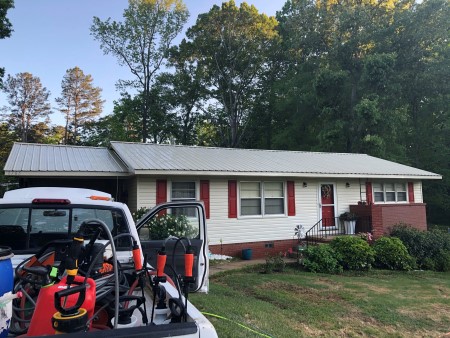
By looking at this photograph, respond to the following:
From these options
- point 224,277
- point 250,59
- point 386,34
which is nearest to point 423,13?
point 386,34

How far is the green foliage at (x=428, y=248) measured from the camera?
1120 cm

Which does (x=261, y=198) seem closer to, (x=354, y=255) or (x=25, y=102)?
(x=354, y=255)

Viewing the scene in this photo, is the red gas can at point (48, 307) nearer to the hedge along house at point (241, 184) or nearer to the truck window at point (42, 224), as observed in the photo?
the truck window at point (42, 224)

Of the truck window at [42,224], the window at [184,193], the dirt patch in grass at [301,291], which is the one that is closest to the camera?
the truck window at [42,224]

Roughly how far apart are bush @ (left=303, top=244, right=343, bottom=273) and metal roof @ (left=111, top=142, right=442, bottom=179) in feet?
9.85

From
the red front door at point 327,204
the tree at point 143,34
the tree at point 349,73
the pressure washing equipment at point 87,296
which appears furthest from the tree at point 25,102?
the pressure washing equipment at point 87,296

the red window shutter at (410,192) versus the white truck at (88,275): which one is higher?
the red window shutter at (410,192)

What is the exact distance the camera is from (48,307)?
1729 millimetres

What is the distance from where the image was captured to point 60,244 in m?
2.72

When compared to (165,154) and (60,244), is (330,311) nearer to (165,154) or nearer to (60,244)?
(60,244)

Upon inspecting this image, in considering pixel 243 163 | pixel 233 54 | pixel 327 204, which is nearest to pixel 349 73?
pixel 233 54

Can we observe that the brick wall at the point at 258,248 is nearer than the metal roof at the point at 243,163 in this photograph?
No

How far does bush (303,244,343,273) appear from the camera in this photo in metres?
9.71

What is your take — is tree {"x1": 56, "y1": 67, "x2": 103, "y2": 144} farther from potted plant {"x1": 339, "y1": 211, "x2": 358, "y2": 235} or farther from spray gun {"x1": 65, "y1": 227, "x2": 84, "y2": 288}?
Answer: spray gun {"x1": 65, "y1": 227, "x2": 84, "y2": 288}
